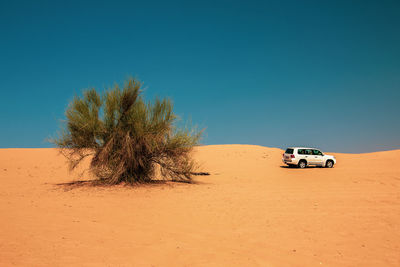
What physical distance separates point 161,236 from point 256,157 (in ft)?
103

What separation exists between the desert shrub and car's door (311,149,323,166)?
14420 mm

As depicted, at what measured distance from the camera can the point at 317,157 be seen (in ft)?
82.9

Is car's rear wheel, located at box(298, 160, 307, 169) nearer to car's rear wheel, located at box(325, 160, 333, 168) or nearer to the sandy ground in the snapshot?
car's rear wheel, located at box(325, 160, 333, 168)

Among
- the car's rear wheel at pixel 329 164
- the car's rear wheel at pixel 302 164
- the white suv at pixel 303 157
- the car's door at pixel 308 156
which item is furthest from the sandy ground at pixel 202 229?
the car's rear wheel at pixel 329 164

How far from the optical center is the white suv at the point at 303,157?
→ 24859 millimetres

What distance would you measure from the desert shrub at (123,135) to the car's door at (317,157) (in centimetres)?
1442

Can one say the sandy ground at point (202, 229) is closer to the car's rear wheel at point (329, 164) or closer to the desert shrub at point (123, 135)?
the desert shrub at point (123, 135)

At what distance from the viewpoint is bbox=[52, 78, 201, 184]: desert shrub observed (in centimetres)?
1427

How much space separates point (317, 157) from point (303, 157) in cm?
143

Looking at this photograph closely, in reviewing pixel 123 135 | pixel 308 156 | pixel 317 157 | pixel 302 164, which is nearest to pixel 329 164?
pixel 317 157

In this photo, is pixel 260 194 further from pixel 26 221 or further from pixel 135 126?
pixel 26 221

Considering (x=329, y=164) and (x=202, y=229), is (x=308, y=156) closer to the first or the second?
(x=329, y=164)

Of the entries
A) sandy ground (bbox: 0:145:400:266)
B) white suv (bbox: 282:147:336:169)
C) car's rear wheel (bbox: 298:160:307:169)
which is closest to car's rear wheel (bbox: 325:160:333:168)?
white suv (bbox: 282:147:336:169)

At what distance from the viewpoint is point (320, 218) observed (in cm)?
805
